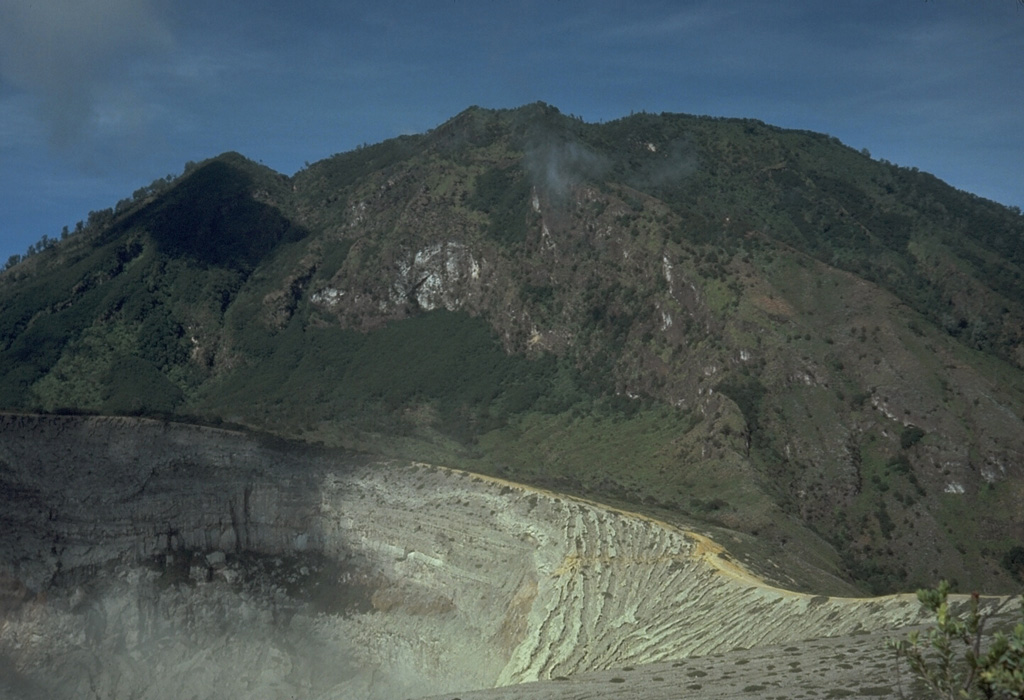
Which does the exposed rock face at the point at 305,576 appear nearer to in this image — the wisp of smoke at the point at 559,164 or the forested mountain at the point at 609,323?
the forested mountain at the point at 609,323

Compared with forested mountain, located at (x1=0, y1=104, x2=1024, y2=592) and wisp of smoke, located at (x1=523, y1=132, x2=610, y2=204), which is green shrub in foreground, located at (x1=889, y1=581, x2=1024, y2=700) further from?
wisp of smoke, located at (x1=523, y1=132, x2=610, y2=204)

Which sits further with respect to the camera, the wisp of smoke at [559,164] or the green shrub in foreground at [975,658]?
the wisp of smoke at [559,164]

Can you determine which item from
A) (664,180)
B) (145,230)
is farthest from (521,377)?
(145,230)

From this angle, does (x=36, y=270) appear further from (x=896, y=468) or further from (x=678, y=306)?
(x=896, y=468)

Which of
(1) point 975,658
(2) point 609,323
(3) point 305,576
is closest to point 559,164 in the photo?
(2) point 609,323

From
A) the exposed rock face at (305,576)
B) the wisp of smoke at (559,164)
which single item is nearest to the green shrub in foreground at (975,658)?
the exposed rock face at (305,576)
